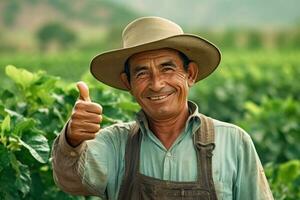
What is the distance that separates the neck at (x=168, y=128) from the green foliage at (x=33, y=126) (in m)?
0.58

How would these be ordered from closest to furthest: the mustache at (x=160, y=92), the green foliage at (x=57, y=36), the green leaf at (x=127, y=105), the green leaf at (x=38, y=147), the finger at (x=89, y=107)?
1. the finger at (x=89, y=107)
2. the mustache at (x=160, y=92)
3. the green leaf at (x=38, y=147)
4. the green leaf at (x=127, y=105)
5. the green foliage at (x=57, y=36)

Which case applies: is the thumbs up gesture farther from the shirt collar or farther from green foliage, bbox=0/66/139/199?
green foliage, bbox=0/66/139/199

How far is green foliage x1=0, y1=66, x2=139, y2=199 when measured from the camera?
3828 millimetres

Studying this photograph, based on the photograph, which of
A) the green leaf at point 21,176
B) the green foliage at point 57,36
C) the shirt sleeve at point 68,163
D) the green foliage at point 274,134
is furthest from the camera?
the green foliage at point 57,36

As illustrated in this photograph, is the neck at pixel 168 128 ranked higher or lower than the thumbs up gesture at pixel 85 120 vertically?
lower

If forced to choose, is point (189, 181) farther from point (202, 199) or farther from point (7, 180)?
point (7, 180)

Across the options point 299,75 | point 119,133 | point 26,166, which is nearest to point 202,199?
point 119,133

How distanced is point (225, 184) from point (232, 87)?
8.78 m

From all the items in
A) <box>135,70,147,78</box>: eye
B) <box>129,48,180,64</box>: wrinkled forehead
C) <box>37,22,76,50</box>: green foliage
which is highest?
<box>129,48,180,64</box>: wrinkled forehead

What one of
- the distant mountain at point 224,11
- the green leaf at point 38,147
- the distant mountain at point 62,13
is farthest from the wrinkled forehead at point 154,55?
the distant mountain at point 224,11

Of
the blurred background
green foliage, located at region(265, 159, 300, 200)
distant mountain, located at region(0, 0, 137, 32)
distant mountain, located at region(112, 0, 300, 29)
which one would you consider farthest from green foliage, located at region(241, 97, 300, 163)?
distant mountain, located at region(112, 0, 300, 29)

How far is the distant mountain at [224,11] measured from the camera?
132750 mm

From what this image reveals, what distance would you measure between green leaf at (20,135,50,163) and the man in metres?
0.33

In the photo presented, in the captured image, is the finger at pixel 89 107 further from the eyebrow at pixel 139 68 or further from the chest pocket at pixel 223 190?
the chest pocket at pixel 223 190
